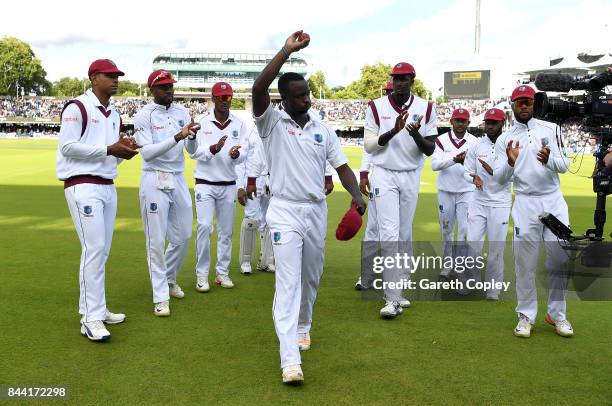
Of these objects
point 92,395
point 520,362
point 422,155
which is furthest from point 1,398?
point 422,155

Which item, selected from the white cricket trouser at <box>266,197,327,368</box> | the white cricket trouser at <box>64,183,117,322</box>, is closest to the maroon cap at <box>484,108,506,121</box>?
the white cricket trouser at <box>266,197,327,368</box>

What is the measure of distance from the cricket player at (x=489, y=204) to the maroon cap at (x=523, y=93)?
1.64m

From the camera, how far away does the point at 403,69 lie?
675 cm

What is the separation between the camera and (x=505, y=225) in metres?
7.87

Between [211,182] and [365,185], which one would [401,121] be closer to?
[365,185]

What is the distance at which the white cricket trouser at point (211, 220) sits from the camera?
7.78 meters

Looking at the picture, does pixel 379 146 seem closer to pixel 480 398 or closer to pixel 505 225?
pixel 505 225

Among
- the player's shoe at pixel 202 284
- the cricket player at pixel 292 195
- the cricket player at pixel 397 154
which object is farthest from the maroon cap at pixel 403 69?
the player's shoe at pixel 202 284

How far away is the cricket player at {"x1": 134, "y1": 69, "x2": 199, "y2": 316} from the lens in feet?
22.2

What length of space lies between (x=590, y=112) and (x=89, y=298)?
470 centimetres

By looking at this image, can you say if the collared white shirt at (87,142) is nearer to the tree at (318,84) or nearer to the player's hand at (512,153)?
the player's hand at (512,153)

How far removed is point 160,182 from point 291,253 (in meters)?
2.43

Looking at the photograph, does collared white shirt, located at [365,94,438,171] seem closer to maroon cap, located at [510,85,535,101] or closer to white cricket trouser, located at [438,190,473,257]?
maroon cap, located at [510,85,535,101]

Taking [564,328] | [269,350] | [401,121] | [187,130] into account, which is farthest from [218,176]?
[564,328]
